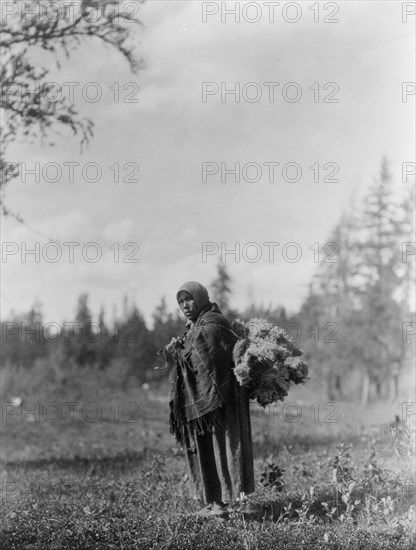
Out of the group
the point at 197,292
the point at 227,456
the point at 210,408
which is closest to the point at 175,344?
the point at 197,292

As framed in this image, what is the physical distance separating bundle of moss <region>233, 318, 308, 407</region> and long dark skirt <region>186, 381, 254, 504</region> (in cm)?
25

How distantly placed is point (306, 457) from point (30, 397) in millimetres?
12835

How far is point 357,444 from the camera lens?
12.4 metres

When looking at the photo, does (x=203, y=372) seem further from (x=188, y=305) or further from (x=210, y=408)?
(x=188, y=305)

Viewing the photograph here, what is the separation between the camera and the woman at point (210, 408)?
702cm

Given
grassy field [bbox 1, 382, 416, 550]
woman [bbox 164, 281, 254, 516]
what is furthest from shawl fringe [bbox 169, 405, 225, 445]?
grassy field [bbox 1, 382, 416, 550]

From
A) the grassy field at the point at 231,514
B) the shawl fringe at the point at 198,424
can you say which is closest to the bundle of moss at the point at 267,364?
the shawl fringe at the point at 198,424

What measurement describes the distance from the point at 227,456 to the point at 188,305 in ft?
5.29

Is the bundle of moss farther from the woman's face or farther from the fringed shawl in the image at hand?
the woman's face

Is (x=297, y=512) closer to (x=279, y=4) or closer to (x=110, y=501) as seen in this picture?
(x=110, y=501)

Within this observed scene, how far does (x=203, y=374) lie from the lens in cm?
710

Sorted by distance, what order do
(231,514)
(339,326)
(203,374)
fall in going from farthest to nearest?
1. (339,326)
2. (203,374)
3. (231,514)

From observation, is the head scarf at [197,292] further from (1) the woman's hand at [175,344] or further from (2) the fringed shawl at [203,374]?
(1) the woman's hand at [175,344]

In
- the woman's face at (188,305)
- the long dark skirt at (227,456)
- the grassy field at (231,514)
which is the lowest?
the grassy field at (231,514)
